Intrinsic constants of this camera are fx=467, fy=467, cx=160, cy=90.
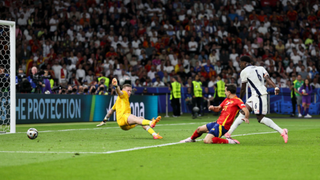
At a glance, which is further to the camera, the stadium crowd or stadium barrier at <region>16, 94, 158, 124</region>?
the stadium crowd

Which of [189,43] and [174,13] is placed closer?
[189,43]

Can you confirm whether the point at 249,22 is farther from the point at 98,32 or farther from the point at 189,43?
the point at 98,32

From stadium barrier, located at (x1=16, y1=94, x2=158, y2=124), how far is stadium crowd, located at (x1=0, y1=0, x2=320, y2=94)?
380 cm

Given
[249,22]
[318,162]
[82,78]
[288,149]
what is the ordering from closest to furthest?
[318,162]
[288,149]
[82,78]
[249,22]

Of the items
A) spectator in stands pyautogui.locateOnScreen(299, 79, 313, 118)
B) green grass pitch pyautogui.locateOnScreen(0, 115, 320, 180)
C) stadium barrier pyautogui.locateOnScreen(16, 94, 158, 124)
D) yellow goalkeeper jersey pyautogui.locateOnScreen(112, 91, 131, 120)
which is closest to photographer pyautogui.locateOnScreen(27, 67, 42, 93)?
stadium barrier pyautogui.locateOnScreen(16, 94, 158, 124)

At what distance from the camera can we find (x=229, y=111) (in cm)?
962

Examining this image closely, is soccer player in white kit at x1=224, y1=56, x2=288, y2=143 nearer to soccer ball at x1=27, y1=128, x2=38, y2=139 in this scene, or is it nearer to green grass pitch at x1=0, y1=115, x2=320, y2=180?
green grass pitch at x1=0, y1=115, x2=320, y2=180

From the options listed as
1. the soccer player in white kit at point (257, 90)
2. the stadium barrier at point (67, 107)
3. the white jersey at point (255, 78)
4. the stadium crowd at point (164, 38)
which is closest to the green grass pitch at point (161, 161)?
the soccer player in white kit at point (257, 90)

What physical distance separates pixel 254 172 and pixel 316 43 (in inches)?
996

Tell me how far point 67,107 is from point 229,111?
34.7 feet

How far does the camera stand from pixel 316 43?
29.3 m

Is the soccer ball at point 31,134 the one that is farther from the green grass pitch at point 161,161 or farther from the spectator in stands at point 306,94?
the spectator in stands at point 306,94

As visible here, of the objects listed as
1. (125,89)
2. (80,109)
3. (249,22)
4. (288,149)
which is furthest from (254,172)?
(249,22)

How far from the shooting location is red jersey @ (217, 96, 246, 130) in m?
9.54
